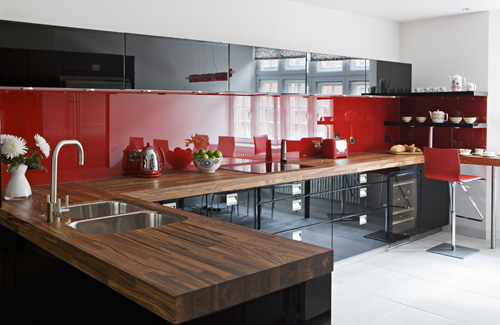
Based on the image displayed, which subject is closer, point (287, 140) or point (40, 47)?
point (40, 47)

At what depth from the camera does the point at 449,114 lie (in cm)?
617

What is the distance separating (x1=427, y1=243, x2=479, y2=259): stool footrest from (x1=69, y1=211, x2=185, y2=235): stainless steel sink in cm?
362

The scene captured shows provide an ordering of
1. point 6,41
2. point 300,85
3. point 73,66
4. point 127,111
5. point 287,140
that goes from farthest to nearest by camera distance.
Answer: point 287,140
point 300,85
point 127,111
point 73,66
point 6,41

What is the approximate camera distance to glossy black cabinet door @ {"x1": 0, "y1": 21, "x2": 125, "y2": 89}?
9.95 ft

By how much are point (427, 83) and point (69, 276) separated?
16.8 feet

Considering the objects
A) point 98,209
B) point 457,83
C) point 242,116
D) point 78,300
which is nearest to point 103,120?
point 98,209

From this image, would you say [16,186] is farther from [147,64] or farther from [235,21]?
[235,21]

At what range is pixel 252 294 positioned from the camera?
5.82 feet

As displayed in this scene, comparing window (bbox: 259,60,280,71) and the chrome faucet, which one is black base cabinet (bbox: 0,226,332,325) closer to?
the chrome faucet

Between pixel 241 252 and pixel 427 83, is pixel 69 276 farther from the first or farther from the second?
pixel 427 83

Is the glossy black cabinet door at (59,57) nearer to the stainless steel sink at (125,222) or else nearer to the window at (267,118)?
the stainless steel sink at (125,222)

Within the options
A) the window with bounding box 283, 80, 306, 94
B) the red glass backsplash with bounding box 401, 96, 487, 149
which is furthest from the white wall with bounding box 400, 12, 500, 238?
the window with bounding box 283, 80, 306, 94

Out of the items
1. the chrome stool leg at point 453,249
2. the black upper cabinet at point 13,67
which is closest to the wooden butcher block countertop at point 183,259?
the black upper cabinet at point 13,67

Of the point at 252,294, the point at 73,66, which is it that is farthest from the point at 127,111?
the point at 252,294
